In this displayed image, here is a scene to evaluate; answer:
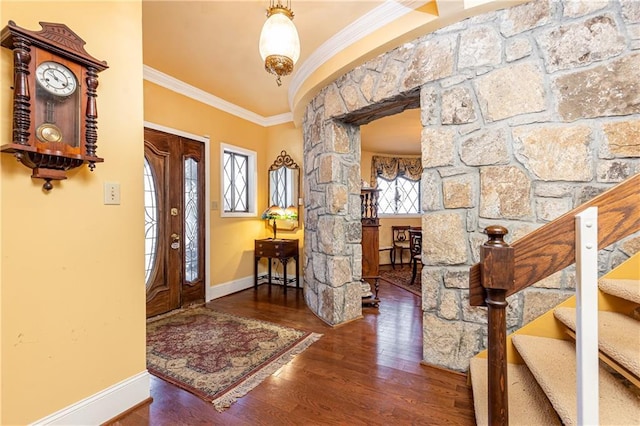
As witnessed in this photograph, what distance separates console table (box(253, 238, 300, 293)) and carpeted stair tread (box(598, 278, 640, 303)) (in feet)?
10.3

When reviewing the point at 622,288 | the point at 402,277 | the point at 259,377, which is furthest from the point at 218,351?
the point at 402,277

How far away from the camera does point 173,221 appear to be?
328 cm

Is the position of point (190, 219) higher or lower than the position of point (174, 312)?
higher

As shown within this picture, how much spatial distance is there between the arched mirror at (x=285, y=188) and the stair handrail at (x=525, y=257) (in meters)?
3.25

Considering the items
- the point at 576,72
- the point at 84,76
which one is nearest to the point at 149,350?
the point at 84,76

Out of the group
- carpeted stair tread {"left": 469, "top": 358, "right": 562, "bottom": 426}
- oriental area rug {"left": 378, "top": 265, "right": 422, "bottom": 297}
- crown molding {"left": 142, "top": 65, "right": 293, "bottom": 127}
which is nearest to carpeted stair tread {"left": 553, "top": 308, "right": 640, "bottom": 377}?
carpeted stair tread {"left": 469, "top": 358, "right": 562, "bottom": 426}

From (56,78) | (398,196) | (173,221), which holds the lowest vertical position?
(173,221)

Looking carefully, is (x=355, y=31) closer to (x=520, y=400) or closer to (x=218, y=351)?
(x=520, y=400)

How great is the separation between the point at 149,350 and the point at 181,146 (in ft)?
7.11

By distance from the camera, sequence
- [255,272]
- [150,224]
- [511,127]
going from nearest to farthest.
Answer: [511,127], [150,224], [255,272]

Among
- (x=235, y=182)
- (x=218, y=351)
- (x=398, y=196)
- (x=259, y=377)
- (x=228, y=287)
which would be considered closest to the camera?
(x=259, y=377)

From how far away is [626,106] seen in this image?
151 centimetres

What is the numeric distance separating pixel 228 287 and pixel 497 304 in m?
3.59

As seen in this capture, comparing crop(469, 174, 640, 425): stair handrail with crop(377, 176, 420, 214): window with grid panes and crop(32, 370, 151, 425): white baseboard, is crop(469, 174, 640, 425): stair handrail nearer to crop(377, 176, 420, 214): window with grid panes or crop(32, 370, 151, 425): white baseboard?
crop(32, 370, 151, 425): white baseboard
